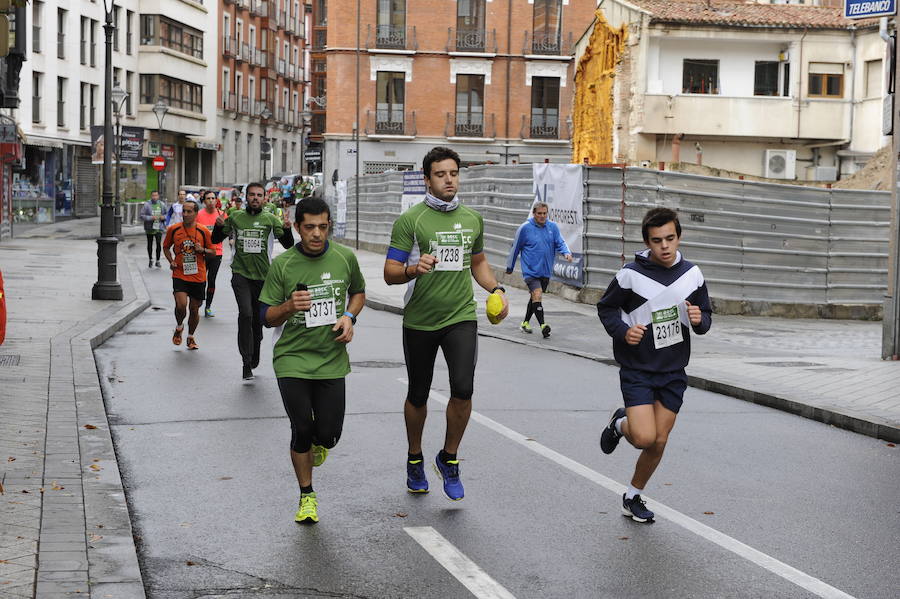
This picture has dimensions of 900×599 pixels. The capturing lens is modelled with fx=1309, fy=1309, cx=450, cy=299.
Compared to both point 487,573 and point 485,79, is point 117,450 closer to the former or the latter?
point 487,573

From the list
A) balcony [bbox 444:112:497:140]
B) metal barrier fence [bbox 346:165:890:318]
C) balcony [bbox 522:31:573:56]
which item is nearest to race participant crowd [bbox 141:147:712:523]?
metal barrier fence [bbox 346:165:890:318]

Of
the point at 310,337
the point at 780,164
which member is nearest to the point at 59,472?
the point at 310,337

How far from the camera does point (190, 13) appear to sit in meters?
70.8

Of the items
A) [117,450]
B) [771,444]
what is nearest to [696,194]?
[771,444]

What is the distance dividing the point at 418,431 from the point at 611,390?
16.9ft

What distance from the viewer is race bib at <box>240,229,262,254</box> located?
1207 centimetres

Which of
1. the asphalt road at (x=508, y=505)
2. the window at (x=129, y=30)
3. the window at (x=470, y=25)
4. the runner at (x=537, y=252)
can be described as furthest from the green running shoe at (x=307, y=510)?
the window at (x=129, y=30)

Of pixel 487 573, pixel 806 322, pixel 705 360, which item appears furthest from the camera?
pixel 806 322

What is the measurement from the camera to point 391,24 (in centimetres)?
5972

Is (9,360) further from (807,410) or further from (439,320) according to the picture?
(807,410)

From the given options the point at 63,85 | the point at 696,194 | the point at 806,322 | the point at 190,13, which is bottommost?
the point at 806,322

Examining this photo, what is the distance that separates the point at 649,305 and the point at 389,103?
178 feet

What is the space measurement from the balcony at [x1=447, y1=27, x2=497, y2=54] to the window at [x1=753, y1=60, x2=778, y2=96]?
19.2 meters

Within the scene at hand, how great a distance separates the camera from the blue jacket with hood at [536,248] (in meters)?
17.1
